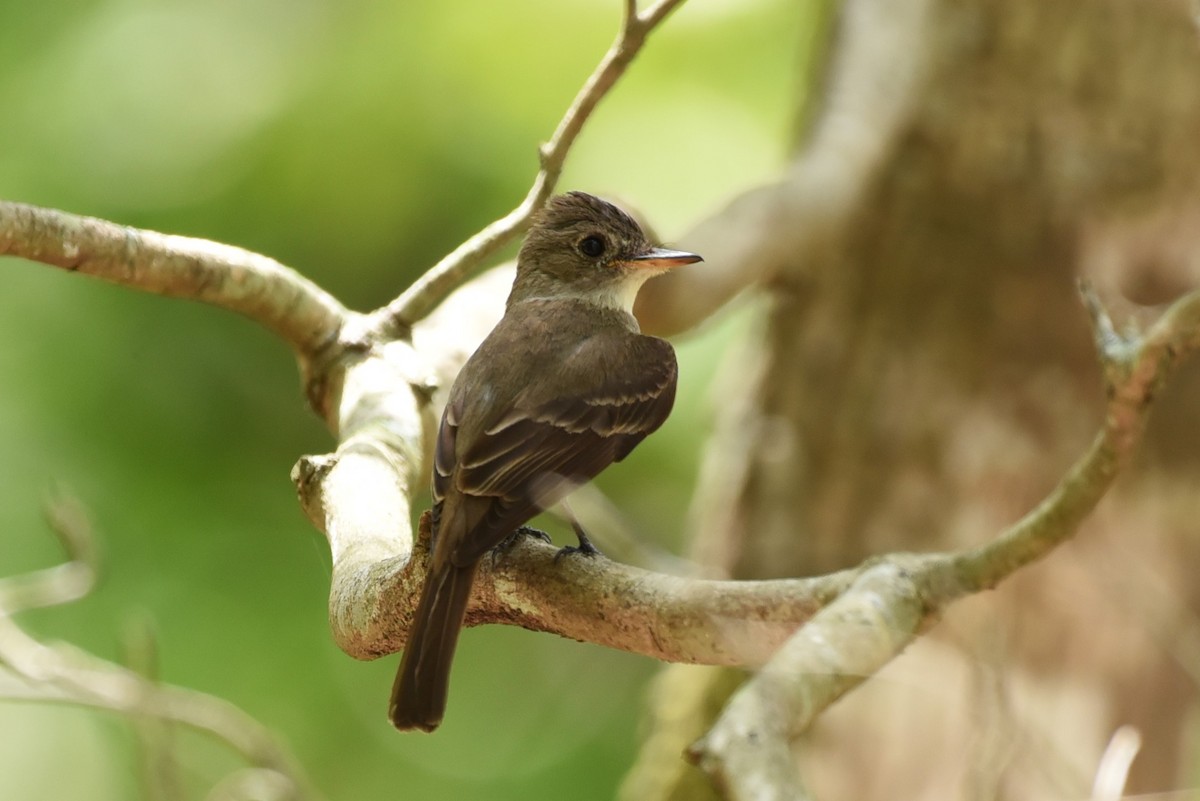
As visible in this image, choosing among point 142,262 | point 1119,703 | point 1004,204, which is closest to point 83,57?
point 142,262

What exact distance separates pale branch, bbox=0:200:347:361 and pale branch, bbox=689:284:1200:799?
205cm

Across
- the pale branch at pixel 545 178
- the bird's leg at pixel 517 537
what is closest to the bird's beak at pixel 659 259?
the pale branch at pixel 545 178

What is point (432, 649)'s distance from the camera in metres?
3.04

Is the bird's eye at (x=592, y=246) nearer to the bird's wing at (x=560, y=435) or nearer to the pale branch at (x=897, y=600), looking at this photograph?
the bird's wing at (x=560, y=435)

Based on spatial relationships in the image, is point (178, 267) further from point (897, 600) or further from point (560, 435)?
point (897, 600)

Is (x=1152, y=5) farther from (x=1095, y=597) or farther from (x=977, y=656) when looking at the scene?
(x=977, y=656)

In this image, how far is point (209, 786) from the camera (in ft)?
22.7

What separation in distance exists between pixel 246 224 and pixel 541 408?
10.4 feet

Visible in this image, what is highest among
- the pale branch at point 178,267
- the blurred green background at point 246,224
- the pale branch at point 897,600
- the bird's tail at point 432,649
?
the blurred green background at point 246,224

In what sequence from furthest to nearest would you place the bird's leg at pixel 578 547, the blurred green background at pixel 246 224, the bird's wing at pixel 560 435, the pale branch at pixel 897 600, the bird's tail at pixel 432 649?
the blurred green background at pixel 246 224
the bird's wing at pixel 560 435
the bird's leg at pixel 578 547
the bird's tail at pixel 432 649
the pale branch at pixel 897 600

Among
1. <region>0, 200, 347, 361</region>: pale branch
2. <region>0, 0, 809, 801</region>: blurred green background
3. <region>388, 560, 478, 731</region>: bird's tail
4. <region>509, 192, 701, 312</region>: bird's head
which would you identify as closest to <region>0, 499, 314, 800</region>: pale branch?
<region>0, 200, 347, 361</region>: pale branch

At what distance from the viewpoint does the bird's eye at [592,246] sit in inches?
180

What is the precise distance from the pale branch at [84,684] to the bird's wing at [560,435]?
1.06m

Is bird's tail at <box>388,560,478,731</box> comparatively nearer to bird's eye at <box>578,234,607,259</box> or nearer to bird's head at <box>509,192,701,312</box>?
bird's head at <box>509,192,701,312</box>
